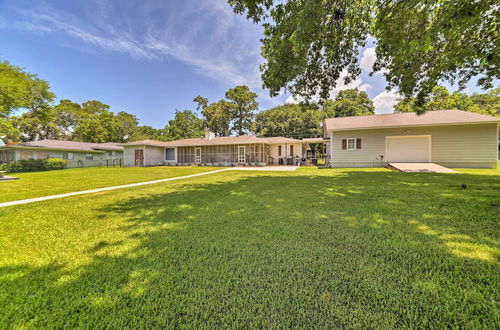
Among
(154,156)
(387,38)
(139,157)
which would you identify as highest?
(387,38)

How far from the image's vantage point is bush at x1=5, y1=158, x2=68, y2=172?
17.1m

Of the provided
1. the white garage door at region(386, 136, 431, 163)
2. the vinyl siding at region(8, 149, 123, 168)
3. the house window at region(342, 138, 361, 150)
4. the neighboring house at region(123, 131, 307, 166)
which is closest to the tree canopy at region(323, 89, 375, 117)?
the neighboring house at region(123, 131, 307, 166)

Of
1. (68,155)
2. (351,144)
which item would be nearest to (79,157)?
(68,155)

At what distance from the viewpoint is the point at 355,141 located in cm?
1506

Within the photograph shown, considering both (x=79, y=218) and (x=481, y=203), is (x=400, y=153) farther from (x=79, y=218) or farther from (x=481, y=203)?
(x=79, y=218)

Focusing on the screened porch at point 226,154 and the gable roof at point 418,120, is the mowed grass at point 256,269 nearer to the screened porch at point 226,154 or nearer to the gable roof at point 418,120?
the gable roof at point 418,120

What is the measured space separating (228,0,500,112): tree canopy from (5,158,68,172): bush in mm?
24198

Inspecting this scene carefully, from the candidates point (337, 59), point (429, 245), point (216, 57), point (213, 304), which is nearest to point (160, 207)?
point (213, 304)

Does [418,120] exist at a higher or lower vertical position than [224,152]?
higher

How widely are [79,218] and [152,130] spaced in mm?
48012

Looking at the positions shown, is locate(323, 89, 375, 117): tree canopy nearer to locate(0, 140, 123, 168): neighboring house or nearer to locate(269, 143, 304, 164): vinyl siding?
locate(269, 143, 304, 164): vinyl siding

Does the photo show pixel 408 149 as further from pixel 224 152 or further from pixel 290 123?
pixel 290 123

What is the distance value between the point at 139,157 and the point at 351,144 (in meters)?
22.6

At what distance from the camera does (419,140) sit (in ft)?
45.4
